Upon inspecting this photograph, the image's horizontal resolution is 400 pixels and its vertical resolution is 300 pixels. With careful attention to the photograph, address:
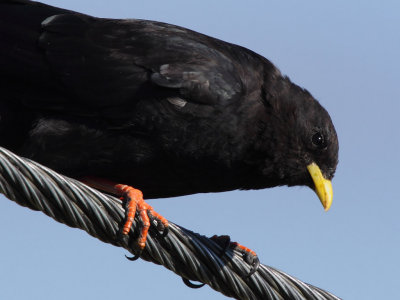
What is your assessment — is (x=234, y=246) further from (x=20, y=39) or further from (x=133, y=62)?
(x=20, y=39)

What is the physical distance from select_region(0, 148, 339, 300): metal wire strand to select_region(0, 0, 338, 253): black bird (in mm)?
1313

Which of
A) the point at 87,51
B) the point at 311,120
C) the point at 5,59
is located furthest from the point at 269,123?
the point at 5,59

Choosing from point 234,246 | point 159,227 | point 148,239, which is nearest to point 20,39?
point 234,246

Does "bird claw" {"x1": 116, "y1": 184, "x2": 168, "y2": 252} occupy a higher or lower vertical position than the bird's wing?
lower

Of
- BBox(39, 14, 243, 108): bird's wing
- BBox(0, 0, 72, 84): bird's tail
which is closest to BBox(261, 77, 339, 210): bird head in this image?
BBox(39, 14, 243, 108): bird's wing

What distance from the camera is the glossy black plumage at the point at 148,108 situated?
5.45 m

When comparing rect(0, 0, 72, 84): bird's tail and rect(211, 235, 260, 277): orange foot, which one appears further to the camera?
rect(0, 0, 72, 84): bird's tail

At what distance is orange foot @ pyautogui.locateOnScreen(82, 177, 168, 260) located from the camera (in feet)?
13.0

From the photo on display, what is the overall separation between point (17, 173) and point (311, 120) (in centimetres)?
340

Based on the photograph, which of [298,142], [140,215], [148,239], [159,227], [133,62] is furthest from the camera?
[298,142]

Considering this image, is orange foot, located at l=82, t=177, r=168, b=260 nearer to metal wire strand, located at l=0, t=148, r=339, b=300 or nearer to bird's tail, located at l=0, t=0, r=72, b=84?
metal wire strand, located at l=0, t=148, r=339, b=300

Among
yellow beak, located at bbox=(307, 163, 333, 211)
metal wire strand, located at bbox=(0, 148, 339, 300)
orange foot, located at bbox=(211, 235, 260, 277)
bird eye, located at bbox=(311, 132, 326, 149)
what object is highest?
bird eye, located at bbox=(311, 132, 326, 149)

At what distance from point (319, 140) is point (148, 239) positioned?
257 centimetres

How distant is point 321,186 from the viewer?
6.03m
